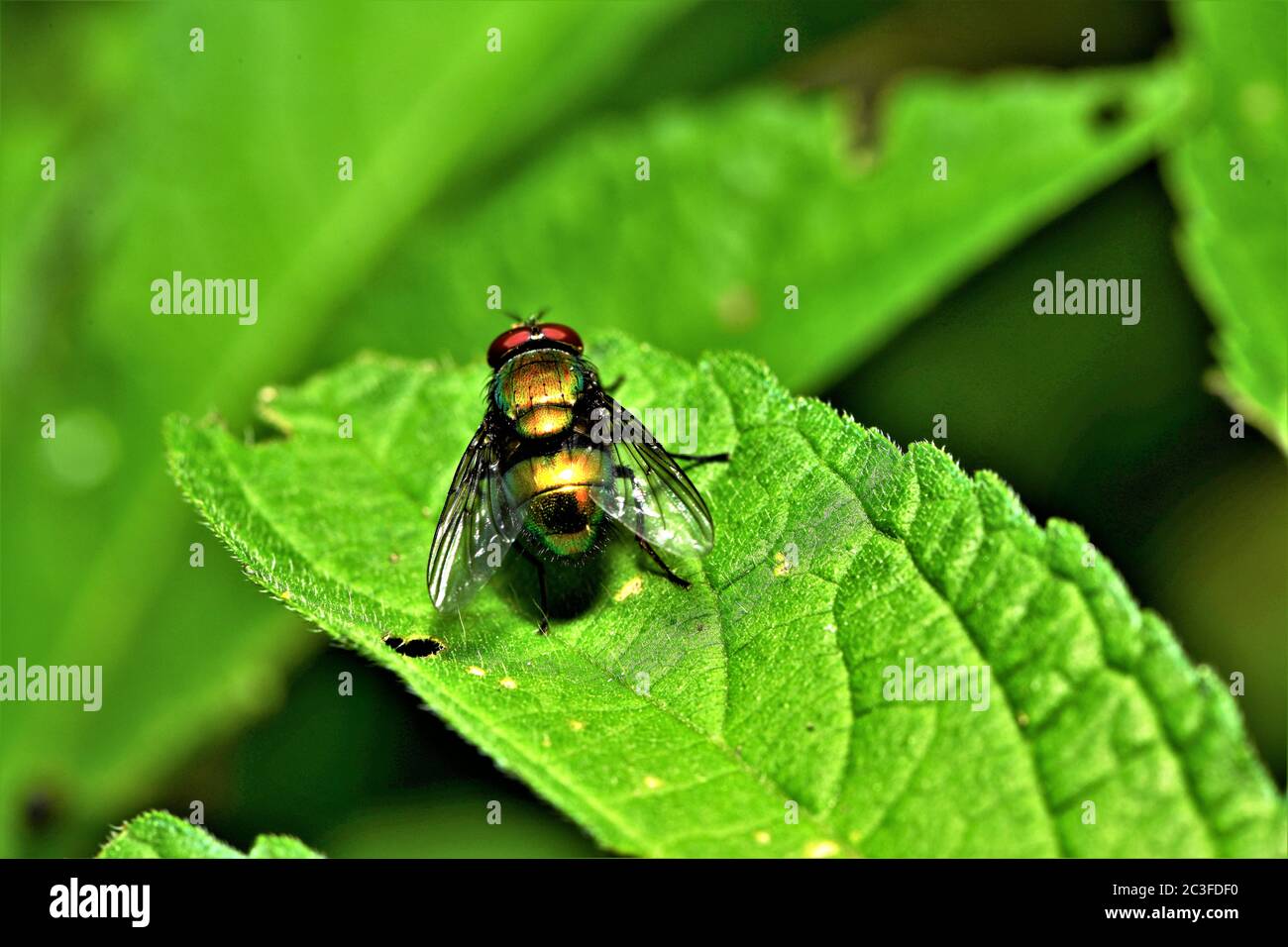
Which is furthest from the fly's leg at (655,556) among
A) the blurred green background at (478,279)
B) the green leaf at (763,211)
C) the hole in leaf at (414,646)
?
the green leaf at (763,211)

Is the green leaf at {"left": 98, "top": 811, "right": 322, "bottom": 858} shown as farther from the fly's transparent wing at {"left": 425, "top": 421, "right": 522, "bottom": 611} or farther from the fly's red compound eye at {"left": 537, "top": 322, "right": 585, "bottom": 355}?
the fly's red compound eye at {"left": 537, "top": 322, "right": 585, "bottom": 355}

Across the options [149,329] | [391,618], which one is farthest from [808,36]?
[391,618]

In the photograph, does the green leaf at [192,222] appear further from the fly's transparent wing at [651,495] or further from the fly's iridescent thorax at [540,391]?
the fly's transparent wing at [651,495]

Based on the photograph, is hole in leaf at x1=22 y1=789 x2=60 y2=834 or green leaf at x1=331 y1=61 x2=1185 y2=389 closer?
hole in leaf at x1=22 y1=789 x2=60 y2=834

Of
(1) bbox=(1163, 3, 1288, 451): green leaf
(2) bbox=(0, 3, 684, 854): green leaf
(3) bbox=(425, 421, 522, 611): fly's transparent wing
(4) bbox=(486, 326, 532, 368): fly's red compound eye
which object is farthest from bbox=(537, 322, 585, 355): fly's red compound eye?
(1) bbox=(1163, 3, 1288, 451): green leaf

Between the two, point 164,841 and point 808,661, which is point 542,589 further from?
point 164,841
